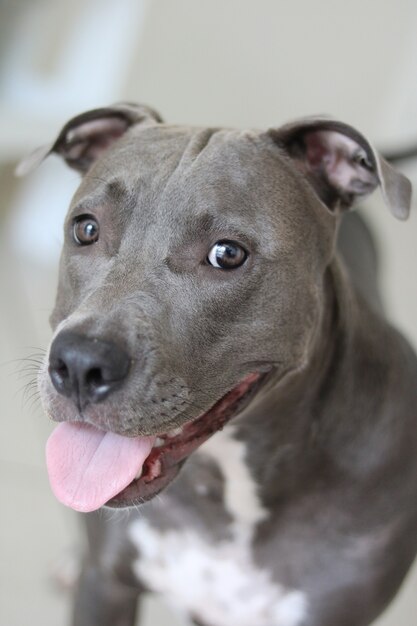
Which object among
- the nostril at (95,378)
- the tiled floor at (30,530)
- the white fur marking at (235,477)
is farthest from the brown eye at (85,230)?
the tiled floor at (30,530)

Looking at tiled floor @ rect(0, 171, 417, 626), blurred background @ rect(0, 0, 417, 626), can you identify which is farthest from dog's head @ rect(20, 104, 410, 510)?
blurred background @ rect(0, 0, 417, 626)

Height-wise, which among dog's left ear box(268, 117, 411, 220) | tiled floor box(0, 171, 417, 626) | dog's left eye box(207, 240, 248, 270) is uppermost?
dog's left ear box(268, 117, 411, 220)

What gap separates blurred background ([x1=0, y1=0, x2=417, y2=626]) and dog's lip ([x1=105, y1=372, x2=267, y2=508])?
1.80 metres

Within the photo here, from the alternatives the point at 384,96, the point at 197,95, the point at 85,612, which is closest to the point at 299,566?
the point at 85,612

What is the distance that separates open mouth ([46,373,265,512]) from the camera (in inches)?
52.1

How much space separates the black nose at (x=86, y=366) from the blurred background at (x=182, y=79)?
6.28 ft

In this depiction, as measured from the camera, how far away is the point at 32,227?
404cm

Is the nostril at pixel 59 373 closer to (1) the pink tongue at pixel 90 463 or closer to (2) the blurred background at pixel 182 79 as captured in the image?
(1) the pink tongue at pixel 90 463

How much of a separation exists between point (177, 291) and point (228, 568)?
63 cm

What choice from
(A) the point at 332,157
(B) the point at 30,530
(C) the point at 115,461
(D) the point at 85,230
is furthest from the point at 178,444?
(B) the point at 30,530

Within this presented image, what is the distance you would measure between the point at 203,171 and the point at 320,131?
0.85ft

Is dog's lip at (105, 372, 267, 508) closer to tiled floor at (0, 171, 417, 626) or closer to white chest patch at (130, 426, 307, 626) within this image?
white chest patch at (130, 426, 307, 626)

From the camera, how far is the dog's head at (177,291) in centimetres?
123

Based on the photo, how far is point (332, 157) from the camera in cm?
157
